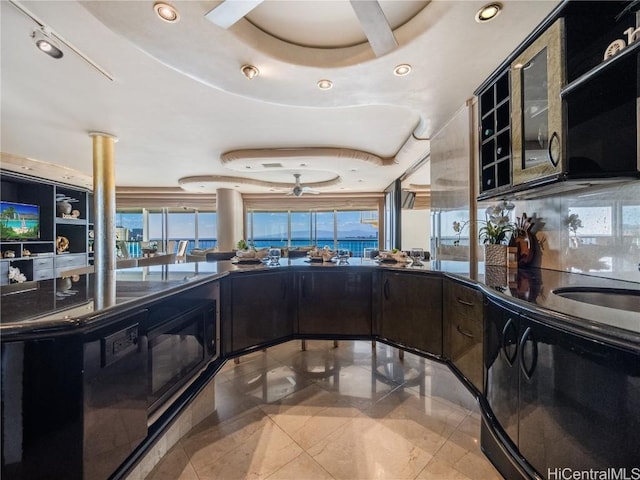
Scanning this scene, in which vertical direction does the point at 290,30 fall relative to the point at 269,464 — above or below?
above

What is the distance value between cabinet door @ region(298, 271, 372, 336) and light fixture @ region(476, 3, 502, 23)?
1.72 m

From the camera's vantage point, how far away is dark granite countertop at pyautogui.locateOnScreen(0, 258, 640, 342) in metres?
0.82

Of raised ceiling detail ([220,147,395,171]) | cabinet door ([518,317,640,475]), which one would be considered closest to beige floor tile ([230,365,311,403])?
cabinet door ([518,317,640,475])

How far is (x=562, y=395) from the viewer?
3.06ft

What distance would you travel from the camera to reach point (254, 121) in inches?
133

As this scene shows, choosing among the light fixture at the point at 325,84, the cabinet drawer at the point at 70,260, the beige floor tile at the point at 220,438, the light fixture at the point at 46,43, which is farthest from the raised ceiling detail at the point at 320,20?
the cabinet drawer at the point at 70,260

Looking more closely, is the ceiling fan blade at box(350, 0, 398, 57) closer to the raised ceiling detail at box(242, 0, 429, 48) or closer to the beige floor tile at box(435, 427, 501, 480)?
the raised ceiling detail at box(242, 0, 429, 48)

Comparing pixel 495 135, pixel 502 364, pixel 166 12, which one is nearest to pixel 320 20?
pixel 166 12

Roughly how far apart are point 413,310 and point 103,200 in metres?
3.86

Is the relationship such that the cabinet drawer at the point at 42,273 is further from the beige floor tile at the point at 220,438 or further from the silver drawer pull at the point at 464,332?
the silver drawer pull at the point at 464,332

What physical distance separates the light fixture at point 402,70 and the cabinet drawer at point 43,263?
22.0ft

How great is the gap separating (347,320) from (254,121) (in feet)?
8.42

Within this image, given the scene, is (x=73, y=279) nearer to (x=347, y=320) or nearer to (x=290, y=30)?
(x=347, y=320)

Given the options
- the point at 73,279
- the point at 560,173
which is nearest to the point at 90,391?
the point at 73,279
